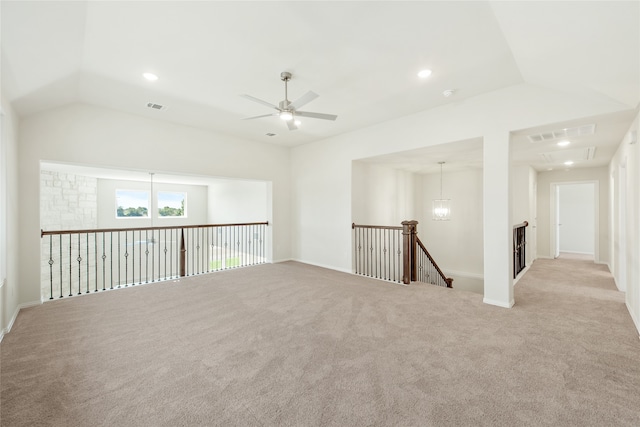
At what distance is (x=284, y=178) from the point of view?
698 centimetres

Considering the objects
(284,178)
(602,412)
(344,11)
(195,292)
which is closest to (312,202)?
(284,178)

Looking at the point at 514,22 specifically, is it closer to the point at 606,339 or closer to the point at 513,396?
the point at 513,396

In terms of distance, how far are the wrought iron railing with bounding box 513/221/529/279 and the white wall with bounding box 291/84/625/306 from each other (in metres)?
2.22

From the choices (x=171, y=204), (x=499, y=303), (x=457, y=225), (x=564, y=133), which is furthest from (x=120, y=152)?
(x=457, y=225)

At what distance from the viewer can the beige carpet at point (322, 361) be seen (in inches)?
69.2

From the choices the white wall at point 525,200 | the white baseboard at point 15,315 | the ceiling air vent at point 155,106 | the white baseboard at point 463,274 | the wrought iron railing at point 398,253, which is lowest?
the white baseboard at point 463,274

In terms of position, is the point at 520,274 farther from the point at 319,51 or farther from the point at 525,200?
the point at 319,51

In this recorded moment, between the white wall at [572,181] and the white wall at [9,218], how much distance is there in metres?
10.9

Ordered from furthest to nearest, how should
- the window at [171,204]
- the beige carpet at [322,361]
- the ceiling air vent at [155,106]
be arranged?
the window at [171,204] < the ceiling air vent at [155,106] < the beige carpet at [322,361]

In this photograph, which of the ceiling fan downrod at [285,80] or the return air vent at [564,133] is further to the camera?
the return air vent at [564,133]

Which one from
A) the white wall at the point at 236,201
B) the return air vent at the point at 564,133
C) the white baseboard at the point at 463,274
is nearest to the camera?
the return air vent at the point at 564,133

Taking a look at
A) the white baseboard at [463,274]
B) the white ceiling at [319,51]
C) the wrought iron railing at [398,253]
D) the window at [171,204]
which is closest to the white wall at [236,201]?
the window at [171,204]

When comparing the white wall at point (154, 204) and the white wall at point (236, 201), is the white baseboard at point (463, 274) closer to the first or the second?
the white wall at point (236, 201)

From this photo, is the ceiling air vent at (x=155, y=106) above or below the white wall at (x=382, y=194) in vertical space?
above
